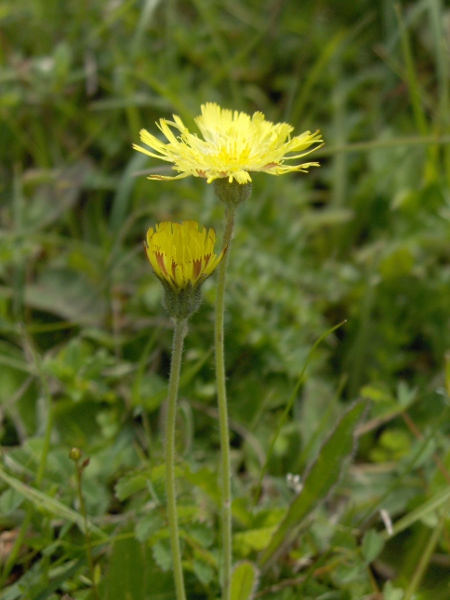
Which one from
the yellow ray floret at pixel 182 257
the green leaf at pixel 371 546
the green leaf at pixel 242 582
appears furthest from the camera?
the green leaf at pixel 371 546

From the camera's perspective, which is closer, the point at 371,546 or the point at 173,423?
the point at 173,423

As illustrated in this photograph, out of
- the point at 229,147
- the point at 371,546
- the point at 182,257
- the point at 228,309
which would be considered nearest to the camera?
the point at 182,257

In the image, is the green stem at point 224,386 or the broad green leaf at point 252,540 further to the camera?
the broad green leaf at point 252,540

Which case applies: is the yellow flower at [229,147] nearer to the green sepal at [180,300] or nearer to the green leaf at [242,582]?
the green sepal at [180,300]

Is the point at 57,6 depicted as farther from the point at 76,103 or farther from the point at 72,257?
the point at 72,257

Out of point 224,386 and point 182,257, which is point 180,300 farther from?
point 224,386

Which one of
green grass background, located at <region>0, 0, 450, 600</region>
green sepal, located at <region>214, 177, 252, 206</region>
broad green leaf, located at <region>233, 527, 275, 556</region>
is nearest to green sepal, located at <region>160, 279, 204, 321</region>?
green sepal, located at <region>214, 177, 252, 206</region>

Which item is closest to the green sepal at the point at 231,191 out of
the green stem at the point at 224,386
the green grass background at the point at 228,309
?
A: the green stem at the point at 224,386

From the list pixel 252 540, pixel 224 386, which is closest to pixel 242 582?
pixel 252 540
